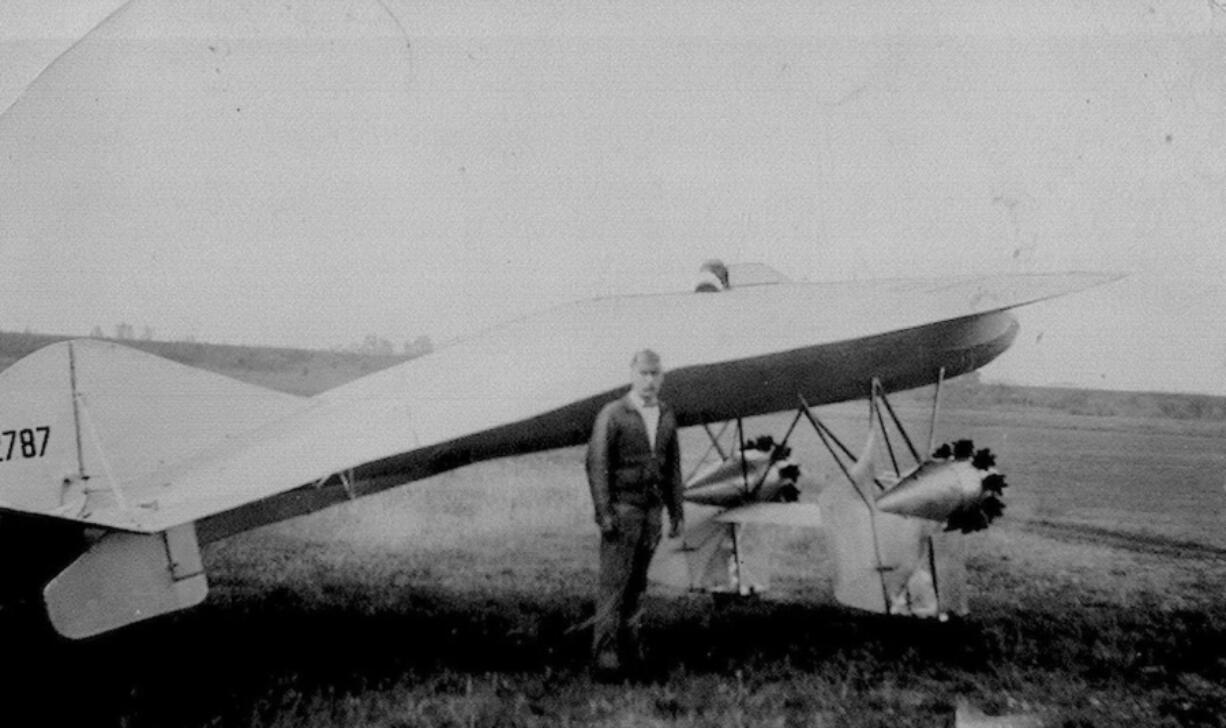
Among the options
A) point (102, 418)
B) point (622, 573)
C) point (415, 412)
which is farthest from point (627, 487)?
point (102, 418)

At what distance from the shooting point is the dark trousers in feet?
18.4

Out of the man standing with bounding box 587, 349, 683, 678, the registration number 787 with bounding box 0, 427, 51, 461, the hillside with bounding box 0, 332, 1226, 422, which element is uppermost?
the registration number 787 with bounding box 0, 427, 51, 461

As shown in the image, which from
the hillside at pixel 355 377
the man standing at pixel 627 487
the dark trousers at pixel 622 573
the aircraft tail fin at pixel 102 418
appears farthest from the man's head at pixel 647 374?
the hillside at pixel 355 377

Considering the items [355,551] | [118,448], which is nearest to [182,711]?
[118,448]

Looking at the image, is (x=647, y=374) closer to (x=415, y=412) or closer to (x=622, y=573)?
(x=622, y=573)

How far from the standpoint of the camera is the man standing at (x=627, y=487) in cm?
554

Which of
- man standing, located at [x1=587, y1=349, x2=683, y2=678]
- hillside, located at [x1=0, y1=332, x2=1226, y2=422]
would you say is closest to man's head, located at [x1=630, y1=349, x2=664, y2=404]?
man standing, located at [x1=587, y1=349, x2=683, y2=678]

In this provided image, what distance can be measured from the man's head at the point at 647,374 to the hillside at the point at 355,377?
11606mm

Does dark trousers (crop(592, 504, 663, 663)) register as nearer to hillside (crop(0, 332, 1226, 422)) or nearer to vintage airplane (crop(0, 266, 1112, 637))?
vintage airplane (crop(0, 266, 1112, 637))

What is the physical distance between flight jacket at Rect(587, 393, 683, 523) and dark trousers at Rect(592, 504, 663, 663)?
0.09 metres

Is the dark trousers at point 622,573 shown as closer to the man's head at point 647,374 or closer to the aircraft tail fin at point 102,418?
the man's head at point 647,374

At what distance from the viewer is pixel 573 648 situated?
20.8 feet

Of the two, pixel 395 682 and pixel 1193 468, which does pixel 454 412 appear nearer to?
pixel 395 682

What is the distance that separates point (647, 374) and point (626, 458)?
0.55 meters
